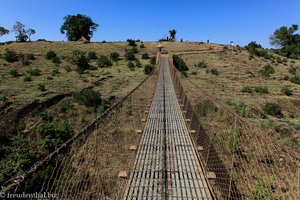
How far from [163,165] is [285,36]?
68.7 m

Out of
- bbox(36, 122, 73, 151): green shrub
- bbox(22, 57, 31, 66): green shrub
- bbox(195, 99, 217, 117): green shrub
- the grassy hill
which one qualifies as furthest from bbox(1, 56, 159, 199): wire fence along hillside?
bbox(22, 57, 31, 66): green shrub

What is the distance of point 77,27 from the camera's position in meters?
62.5

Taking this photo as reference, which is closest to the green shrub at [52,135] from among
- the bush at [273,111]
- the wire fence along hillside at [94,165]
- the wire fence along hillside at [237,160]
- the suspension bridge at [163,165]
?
the wire fence along hillside at [94,165]

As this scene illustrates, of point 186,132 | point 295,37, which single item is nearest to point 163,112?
point 186,132

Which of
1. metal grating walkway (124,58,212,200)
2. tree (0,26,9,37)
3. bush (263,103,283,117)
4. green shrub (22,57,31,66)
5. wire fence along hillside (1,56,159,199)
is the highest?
tree (0,26,9,37)

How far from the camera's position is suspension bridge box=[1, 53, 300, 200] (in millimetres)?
4227

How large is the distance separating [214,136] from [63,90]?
12110 mm

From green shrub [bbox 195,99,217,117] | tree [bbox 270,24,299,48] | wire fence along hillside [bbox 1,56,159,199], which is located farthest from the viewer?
tree [bbox 270,24,299,48]

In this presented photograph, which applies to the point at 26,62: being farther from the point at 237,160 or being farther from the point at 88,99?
the point at 237,160

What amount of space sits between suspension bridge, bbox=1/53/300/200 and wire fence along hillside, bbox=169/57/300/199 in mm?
36

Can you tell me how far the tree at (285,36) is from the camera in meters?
61.2

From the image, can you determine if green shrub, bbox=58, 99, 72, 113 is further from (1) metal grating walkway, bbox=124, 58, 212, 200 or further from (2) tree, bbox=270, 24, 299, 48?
(2) tree, bbox=270, 24, 299, 48

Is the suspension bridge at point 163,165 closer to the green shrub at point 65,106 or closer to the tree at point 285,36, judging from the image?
the green shrub at point 65,106

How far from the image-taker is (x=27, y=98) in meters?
15.1
